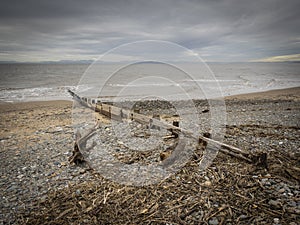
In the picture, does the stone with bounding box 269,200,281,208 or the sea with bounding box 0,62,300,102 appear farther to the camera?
the sea with bounding box 0,62,300,102

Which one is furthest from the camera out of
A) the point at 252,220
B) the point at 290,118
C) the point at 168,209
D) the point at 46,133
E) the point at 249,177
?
the point at 290,118

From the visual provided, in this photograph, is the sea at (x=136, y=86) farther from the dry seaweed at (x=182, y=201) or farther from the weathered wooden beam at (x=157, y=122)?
the dry seaweed at (x=182, y=201)

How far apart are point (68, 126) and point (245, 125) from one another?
8.56 meters

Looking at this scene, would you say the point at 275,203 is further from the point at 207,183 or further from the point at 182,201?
the point at 182,201

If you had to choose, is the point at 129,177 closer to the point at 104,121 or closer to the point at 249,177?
the point at 249,177

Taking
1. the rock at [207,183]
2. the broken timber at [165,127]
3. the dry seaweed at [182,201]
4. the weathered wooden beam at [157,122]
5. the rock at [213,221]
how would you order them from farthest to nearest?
the weathered wooden beam at [157,122]
the broken timber at [165,127]
the rock at [207,183]
the dry seaweed at [182,201]
the rock at [213,221]

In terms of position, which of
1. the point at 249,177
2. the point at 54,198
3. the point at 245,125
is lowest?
the point at 54,198

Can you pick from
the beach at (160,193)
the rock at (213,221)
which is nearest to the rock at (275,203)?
the beach at (160,193)

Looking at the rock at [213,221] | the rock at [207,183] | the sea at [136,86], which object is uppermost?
the sea at [136,86]

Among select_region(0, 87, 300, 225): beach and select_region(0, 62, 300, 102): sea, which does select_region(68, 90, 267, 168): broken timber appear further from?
select_region(0, 62, 300, 102): sea

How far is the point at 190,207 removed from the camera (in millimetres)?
3590

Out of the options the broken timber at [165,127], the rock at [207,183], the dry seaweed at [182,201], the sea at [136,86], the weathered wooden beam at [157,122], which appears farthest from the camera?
the sea at [136,86]

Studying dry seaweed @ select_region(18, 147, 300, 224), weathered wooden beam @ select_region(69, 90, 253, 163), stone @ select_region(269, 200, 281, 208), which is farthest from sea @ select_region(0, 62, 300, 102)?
stone @ select_region(269, 200, 281, 208)

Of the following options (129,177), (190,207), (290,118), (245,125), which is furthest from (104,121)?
(290,118)
